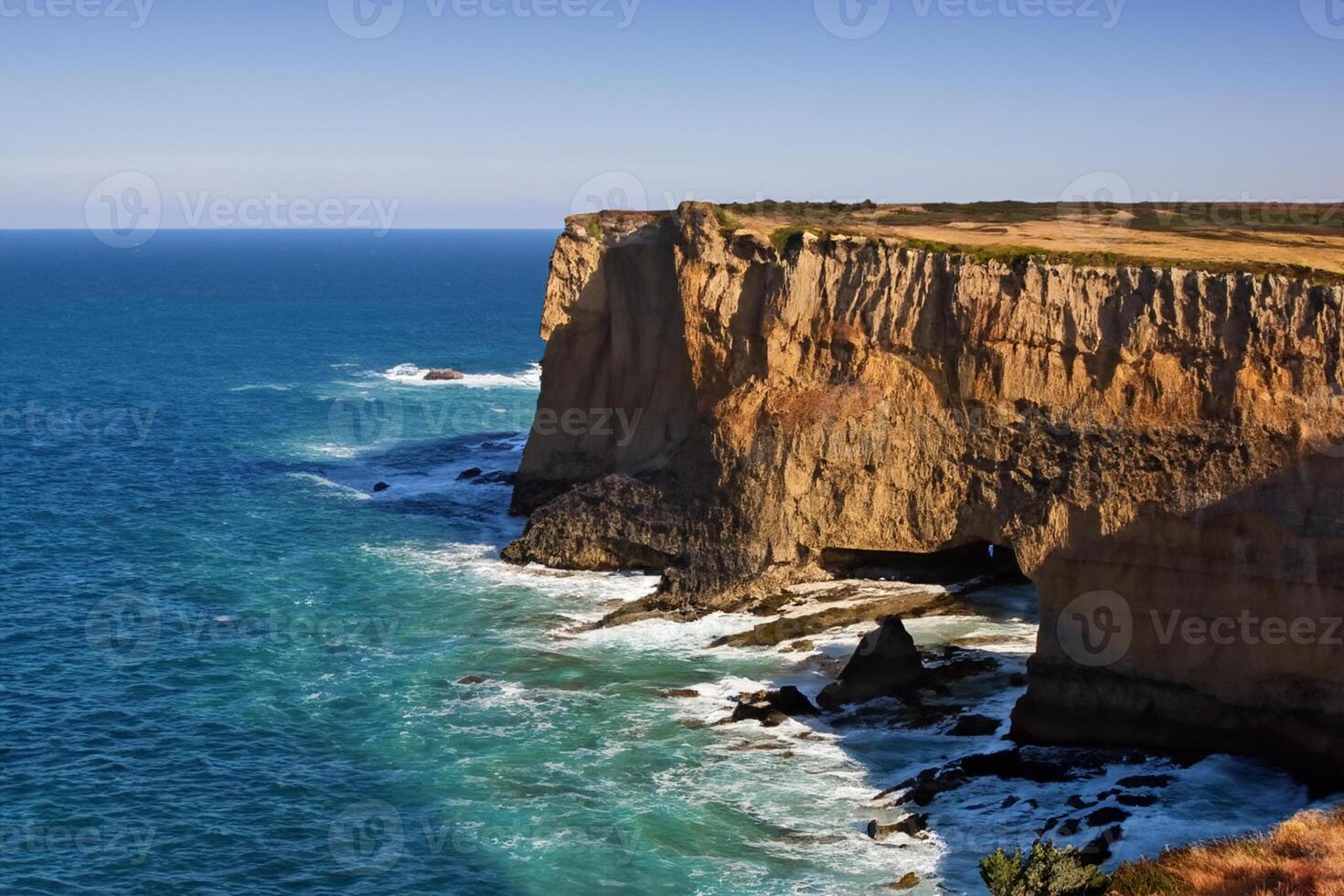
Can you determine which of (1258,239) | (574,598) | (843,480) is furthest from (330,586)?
(1258,239)

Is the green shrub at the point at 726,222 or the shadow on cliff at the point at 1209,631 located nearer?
the shadow on cliff at the point at 1209,631

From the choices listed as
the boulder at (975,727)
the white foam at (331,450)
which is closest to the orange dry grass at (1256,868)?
the boulder at (975,727)

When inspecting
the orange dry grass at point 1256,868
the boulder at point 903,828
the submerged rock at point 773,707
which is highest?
the orange dry grass at point 1256,868

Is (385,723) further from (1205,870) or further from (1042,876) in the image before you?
(1205,870)

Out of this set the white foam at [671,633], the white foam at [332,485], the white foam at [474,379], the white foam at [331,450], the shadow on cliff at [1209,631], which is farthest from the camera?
the white foam at [474,379]

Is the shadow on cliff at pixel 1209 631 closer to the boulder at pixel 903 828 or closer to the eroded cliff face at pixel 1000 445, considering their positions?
the eroded cliff face at pixel 1000 445

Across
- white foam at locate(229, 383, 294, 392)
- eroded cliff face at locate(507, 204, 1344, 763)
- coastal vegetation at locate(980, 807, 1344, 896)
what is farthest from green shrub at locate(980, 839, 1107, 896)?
white foam at locate(229, 383, 294, 392)

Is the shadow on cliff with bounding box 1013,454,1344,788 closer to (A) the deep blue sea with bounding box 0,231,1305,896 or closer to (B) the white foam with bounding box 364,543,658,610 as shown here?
(A) the deep blue sea with bounding box 0,231,1305,896
